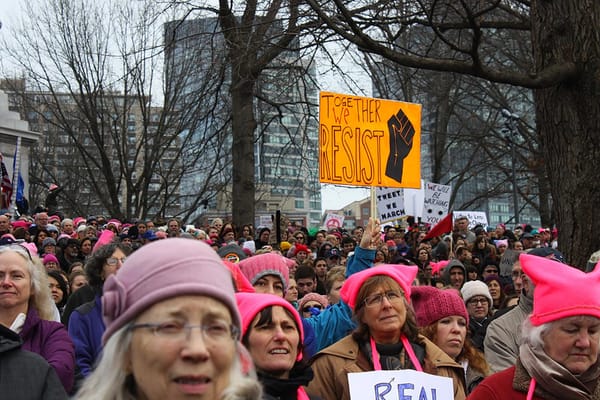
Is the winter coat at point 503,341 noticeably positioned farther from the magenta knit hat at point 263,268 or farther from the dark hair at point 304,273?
the dark hair at point 304,273

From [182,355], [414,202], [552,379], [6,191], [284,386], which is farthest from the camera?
[414,202]

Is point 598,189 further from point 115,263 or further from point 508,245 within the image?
point 508,245

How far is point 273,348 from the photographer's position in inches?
146

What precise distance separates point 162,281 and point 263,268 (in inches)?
130

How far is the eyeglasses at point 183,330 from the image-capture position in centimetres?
215

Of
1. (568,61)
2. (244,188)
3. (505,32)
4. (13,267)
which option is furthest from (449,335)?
(505,32)

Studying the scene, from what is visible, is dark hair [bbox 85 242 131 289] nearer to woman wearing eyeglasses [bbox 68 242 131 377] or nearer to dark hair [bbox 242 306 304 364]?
woman wearing eyeglasses [bbox 68 242 131 377]

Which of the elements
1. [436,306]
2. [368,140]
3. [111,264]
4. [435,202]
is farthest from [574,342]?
[435,202]

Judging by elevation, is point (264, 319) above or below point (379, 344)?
above

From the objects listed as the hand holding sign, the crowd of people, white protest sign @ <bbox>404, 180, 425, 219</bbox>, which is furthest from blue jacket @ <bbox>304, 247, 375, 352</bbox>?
white protest sign @ <bbox>404, 180, 425, 219</bbox>

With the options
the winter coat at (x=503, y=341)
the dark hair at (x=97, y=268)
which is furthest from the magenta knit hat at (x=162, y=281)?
the winter coat at (x=503, y=341)

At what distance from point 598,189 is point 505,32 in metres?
20.7

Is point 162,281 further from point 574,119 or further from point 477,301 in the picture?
point 574,119

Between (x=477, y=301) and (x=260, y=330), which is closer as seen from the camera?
(x=260, y=330)
